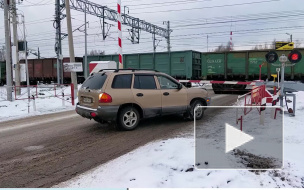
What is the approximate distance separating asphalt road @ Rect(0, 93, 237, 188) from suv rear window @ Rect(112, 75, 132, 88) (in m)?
1.26

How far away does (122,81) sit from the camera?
697 cm

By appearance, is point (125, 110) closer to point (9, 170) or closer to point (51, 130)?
point (51, 130)

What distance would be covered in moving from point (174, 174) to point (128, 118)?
3.29m

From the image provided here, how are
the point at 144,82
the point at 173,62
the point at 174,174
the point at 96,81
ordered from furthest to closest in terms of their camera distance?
the point at 173,62 < the point at 144,82 < the point at 96,81 < the point at 174,174

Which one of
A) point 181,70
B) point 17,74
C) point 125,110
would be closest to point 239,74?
point 181,70

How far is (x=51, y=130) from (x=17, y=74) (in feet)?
43.4

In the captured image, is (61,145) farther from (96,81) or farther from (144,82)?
(144,82)

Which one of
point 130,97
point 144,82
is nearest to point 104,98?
point 130,97

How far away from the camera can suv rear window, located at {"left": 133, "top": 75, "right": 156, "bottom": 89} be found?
7.20 metres

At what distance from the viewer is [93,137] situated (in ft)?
21.2
